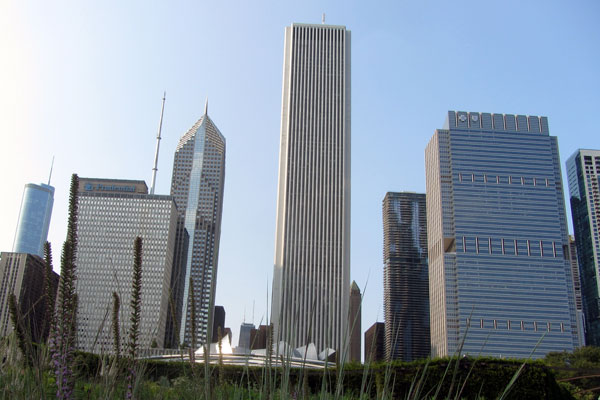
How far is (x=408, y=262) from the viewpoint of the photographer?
133500mm

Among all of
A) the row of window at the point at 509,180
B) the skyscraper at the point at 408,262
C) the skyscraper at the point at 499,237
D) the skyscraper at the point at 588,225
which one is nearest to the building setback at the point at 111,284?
the skyscraper at the point at 499,237

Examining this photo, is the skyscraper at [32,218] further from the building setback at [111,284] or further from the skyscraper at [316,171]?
the building setback at [111,284]

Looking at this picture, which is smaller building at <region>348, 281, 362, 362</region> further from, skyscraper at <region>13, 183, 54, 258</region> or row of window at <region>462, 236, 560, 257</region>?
skyscraper at <region>13, 183, 54, 258</region>

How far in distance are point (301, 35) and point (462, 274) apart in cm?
4652

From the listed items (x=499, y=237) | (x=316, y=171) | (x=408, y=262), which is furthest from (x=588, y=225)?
(x=316, y=171)

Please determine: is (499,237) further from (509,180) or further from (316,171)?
(316,171)

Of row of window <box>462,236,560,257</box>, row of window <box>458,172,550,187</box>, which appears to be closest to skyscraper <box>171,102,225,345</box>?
row of window <box>458,172,550,187</box>

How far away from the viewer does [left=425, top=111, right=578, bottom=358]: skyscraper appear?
88062mm

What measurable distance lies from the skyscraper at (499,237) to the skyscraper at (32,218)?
125 meters

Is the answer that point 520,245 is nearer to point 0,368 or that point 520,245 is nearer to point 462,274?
point 462,274

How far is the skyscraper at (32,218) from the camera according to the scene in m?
166

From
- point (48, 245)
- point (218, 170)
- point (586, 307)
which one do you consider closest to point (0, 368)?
point (48, 245)

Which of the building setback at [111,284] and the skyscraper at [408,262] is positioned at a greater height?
the skyscraper at [408,262]

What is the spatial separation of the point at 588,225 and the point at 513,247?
33.9m
